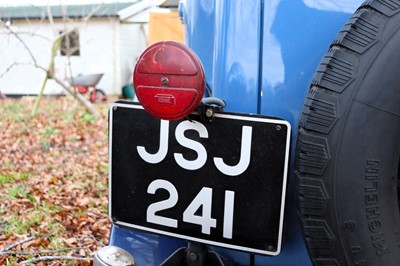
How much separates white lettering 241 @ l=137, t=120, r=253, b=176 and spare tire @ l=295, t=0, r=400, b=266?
0.57 ft

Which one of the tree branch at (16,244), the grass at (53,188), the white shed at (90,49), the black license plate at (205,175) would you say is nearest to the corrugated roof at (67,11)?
the white shed at (90,49)

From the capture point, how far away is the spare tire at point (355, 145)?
1.13m

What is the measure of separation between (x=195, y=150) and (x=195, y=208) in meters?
0.19

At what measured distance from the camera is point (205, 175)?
1362 mm

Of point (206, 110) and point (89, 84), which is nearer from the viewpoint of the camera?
point (206, 110)

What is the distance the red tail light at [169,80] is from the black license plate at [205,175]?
0.41 ft

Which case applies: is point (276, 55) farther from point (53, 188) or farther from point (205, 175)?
point (53, 188)

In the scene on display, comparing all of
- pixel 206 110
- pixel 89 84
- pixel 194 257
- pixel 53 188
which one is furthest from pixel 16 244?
pixel 89 84

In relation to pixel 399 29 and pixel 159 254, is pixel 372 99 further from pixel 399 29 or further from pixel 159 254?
pixel 159 254

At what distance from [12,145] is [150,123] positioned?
5.85m

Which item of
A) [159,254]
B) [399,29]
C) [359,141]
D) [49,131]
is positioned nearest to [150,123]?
[159,254]

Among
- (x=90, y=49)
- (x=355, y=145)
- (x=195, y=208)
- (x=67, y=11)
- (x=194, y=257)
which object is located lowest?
(x=194, y=257)

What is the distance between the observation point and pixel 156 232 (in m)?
1.48

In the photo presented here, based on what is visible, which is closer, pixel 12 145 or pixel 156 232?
pixel 156 232
